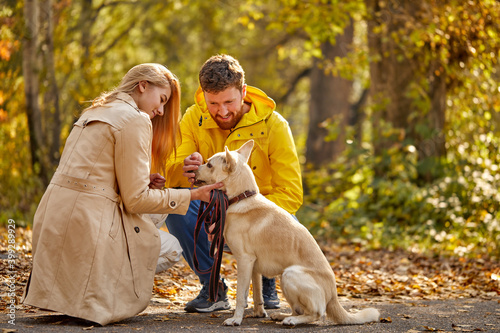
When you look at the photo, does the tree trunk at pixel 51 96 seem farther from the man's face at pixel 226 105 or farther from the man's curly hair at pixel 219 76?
the man's curly hair at pixel 219 76

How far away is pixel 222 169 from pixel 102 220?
1.01 m

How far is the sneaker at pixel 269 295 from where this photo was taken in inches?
213

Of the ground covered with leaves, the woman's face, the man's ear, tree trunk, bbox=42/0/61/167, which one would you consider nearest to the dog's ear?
the man's ear

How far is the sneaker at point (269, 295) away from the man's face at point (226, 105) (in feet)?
5.01

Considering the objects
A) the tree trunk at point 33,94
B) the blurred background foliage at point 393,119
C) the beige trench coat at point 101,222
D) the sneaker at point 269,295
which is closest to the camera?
the beige trench coat at point 101,222

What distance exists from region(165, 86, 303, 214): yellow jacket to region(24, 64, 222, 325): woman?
90 centimetres

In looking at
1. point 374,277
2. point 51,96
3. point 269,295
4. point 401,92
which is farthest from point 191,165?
point 401,92

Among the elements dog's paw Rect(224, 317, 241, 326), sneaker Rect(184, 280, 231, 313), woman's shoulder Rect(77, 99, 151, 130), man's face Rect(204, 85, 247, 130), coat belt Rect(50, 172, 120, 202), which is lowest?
sneaker Rect(184, 280, 231, 313)

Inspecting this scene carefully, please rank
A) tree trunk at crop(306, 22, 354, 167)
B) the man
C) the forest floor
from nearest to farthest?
the forest floor → the man → tree trunk at crop(306, 22, 354, 167)

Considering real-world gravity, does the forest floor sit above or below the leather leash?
below

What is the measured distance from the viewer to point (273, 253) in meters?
4.45

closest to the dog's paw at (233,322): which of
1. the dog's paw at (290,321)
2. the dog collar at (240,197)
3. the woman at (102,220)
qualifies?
the dog's paw at (290,321)

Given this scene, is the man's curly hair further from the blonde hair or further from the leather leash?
the leather leash

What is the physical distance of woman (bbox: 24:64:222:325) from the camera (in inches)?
162
